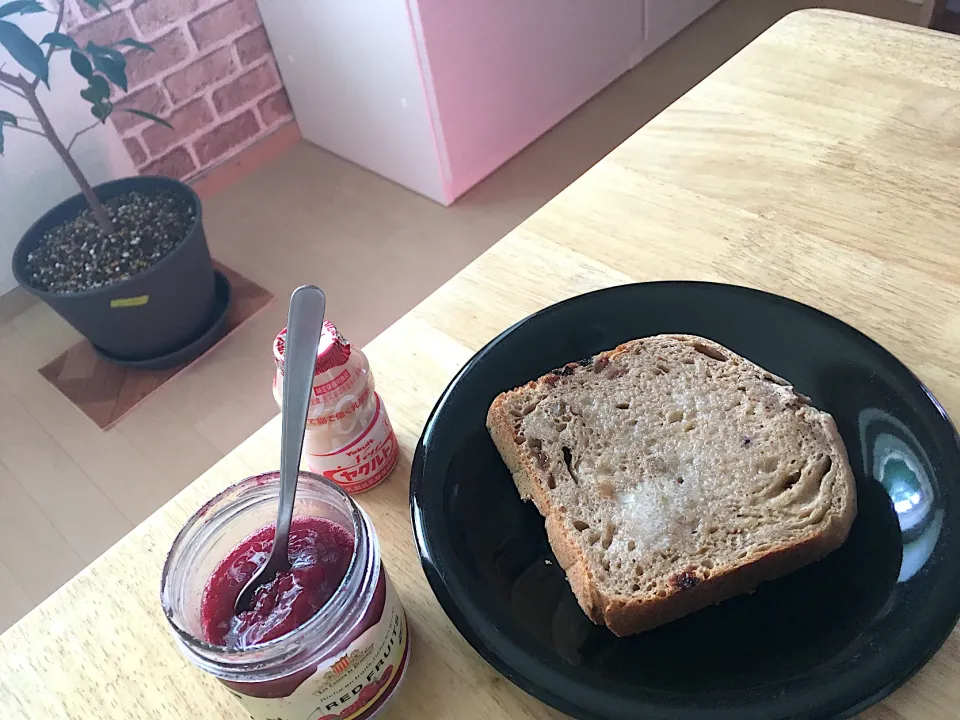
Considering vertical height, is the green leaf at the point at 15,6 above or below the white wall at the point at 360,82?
above

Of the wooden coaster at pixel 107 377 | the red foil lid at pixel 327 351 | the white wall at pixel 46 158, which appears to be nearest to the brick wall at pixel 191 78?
the white wall at pixel 46 158

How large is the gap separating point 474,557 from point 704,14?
2487 millimetres

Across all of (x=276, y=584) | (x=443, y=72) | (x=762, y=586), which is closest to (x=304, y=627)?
(x=276, y=584)

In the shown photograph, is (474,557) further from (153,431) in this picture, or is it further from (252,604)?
(153,431)

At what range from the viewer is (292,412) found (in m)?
0.54

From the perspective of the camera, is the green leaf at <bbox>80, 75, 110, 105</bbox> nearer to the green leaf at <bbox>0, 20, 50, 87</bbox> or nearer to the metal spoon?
the green leaf at <bbox>0, 20, 50, 87</bbox>

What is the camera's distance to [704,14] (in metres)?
2.60

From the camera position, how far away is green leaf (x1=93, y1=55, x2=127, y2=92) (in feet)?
5.18

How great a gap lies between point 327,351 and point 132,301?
120cm

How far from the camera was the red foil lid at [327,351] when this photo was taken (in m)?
0.60

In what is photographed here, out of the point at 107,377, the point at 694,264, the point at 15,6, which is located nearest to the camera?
the point at 694,264

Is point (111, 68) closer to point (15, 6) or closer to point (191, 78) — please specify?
point (15, 6)

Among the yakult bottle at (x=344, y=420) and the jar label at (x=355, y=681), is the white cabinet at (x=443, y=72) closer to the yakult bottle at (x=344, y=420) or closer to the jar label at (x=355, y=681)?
the yakult bottle at (x=344, y=420)

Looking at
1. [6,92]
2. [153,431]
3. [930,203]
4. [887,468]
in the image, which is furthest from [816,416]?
[6,92]
